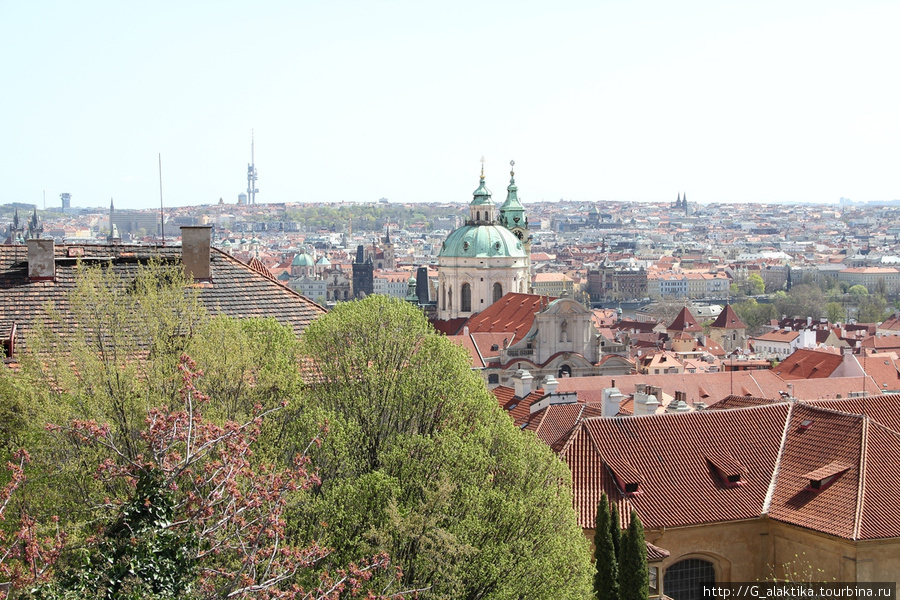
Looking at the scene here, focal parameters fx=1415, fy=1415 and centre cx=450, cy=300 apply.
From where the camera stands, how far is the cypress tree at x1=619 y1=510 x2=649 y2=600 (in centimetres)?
1889

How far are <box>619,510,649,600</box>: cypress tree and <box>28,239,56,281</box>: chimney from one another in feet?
27.9

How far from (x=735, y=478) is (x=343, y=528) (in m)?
9.65

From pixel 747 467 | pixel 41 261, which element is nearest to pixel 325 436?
pixel 41 261

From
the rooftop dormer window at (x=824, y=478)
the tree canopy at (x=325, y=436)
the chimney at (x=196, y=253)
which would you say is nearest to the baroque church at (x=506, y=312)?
the rooftop dormer window at (x=824, y=478)

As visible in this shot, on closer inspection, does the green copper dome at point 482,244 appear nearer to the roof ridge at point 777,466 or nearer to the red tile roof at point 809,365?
the red tile roof at point 809,365

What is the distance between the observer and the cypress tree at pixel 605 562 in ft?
62.2

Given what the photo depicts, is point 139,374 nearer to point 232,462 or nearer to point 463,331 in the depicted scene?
point 232,462

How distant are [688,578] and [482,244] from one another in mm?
67332

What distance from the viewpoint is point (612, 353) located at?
6350cm

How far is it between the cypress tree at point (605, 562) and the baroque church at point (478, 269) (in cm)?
6841

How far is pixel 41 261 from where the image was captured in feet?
62.4

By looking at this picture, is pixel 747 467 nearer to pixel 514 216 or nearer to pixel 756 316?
pixel 514 216

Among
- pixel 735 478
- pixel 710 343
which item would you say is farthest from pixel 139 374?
pixel 710 343

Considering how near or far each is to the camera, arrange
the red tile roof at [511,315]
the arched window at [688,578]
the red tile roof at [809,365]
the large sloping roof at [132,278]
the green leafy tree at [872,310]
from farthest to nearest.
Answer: the green leafy tree at [872,310] < the red tile roof at [511,315] < the red tile roof at [809,365] < the arched window at [688,578] < the large sloping roof at [132,278]
